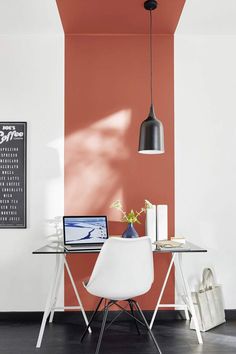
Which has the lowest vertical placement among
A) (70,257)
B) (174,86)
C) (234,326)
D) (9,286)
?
(234,326)

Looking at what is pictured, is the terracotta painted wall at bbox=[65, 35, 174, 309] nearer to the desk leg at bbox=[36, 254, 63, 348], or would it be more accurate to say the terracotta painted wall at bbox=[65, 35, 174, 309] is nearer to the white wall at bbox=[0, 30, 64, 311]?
the white wall at bbox=[0, 30, 64, 311]

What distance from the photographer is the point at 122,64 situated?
3818mm

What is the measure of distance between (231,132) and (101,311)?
6.70 ft

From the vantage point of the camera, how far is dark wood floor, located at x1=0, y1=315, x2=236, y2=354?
117 inches

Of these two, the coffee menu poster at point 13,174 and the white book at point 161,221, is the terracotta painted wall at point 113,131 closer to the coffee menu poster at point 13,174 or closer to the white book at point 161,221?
the white book at point 161,221

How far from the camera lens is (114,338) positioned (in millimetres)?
3227

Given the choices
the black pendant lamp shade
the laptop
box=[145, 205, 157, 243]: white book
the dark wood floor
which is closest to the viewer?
the dark wood floor

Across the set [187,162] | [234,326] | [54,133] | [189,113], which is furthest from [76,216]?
[234,326]

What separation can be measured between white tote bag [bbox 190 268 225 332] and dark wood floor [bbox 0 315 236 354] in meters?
0.07

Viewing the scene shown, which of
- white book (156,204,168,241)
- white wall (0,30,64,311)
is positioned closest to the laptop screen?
white wall (0,30,64,311)

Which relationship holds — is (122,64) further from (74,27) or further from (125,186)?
(125,186)

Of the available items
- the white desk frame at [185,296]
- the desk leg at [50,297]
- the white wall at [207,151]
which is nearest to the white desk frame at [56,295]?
the desk leg at [50,297]

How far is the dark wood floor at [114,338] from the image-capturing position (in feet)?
9.75

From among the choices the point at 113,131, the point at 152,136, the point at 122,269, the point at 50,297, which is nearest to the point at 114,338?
the point at 50,297
